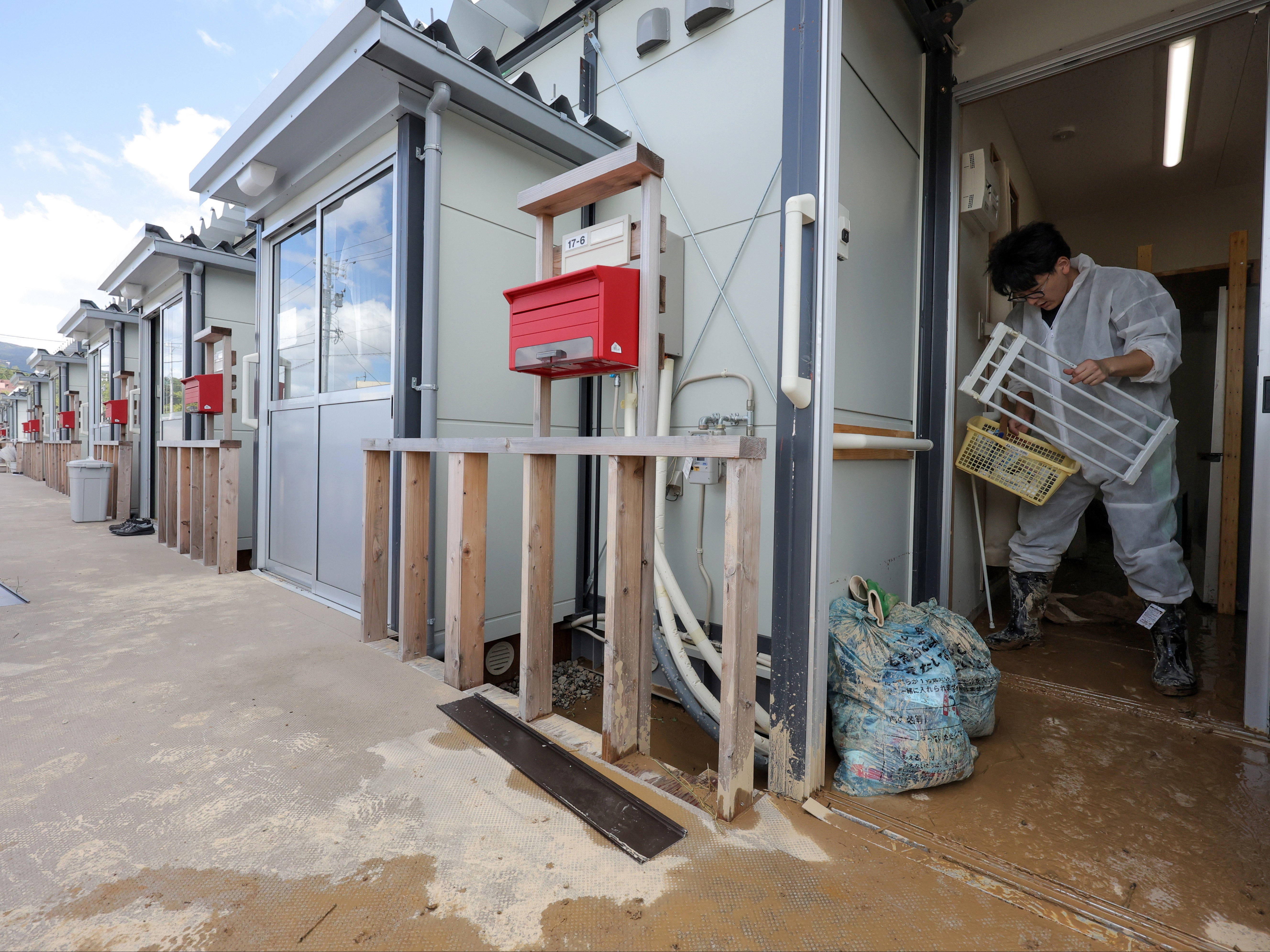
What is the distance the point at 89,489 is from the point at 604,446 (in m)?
7.26

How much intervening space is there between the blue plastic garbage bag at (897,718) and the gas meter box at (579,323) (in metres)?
1.11

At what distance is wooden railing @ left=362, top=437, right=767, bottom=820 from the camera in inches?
54.1

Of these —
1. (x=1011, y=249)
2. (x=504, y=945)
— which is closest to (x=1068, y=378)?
(x=1011, y=249)

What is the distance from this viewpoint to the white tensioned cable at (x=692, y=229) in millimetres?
2312

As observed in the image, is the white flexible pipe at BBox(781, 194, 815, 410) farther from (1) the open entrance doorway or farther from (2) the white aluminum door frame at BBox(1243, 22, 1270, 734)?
(2) the white aluminum door frame at BBox(1243, 22, 1270, 734)

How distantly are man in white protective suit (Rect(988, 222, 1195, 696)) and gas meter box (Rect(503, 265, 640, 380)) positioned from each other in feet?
5.95

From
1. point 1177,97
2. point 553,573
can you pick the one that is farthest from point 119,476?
point 1177,97

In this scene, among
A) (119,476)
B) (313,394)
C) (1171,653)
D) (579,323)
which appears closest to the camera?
(579,323)

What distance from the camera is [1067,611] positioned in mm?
3135

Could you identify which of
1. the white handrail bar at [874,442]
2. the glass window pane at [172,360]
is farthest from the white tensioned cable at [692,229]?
the glass window pane at [172,360]

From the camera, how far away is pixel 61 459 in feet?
32.4

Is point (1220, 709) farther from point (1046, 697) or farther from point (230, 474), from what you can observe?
point (230, 474)

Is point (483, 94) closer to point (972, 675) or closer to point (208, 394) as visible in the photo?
point (972, 675)

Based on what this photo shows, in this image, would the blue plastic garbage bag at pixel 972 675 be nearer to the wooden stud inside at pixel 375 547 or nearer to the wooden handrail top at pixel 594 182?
the wooden handrail top at pixel 594 182
